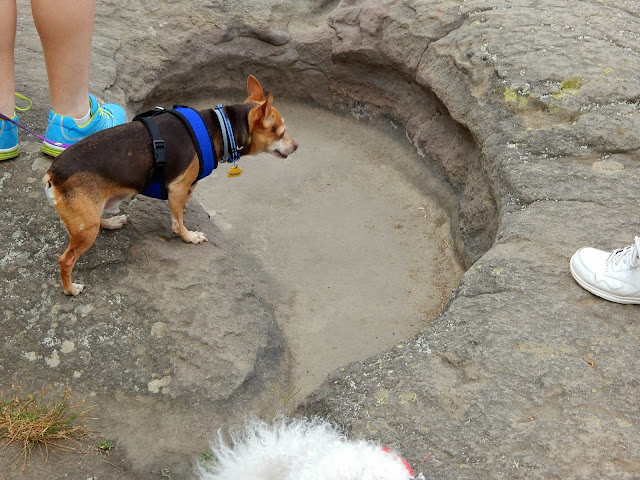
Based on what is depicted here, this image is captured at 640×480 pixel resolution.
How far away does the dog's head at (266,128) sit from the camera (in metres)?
3.74

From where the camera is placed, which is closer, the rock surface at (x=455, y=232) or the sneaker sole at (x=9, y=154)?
the rock surface at (x=455, y=232)

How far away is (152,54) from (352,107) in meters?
1.68

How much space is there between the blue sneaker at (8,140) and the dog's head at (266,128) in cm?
128

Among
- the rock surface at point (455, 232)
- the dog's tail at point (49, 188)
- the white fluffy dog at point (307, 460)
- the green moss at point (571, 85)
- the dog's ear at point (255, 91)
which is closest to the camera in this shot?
the white fluffy dog at point (307, 460)

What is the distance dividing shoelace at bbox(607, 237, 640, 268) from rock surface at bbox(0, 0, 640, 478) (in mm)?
188

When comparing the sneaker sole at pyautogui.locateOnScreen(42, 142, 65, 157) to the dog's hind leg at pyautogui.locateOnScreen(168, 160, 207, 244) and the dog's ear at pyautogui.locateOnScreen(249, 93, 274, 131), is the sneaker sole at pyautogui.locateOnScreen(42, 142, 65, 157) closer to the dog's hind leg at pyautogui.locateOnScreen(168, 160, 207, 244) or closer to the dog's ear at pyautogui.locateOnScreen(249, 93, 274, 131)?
the dog's hind leg at pyautogui.locateOnScreen(168, 160, 207, 244)

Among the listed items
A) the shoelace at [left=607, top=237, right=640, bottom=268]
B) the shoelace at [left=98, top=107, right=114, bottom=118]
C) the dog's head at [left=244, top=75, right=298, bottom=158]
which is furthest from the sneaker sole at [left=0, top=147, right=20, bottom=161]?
the shoelace at [left=607, top=237, right=640, bottom=268]

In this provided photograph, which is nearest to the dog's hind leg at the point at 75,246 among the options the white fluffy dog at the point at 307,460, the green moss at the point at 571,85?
the white fluffy dog at the point at 307,460

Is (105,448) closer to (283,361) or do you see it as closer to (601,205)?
(283,361)

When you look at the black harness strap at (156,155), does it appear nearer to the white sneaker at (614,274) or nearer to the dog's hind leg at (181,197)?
the dog's hind leg at (181,197)

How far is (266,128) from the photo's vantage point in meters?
3.81

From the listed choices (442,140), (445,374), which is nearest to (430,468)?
(445,374)

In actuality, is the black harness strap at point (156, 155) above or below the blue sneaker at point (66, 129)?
above

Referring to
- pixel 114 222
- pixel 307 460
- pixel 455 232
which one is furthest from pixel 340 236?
pixel 307 460
